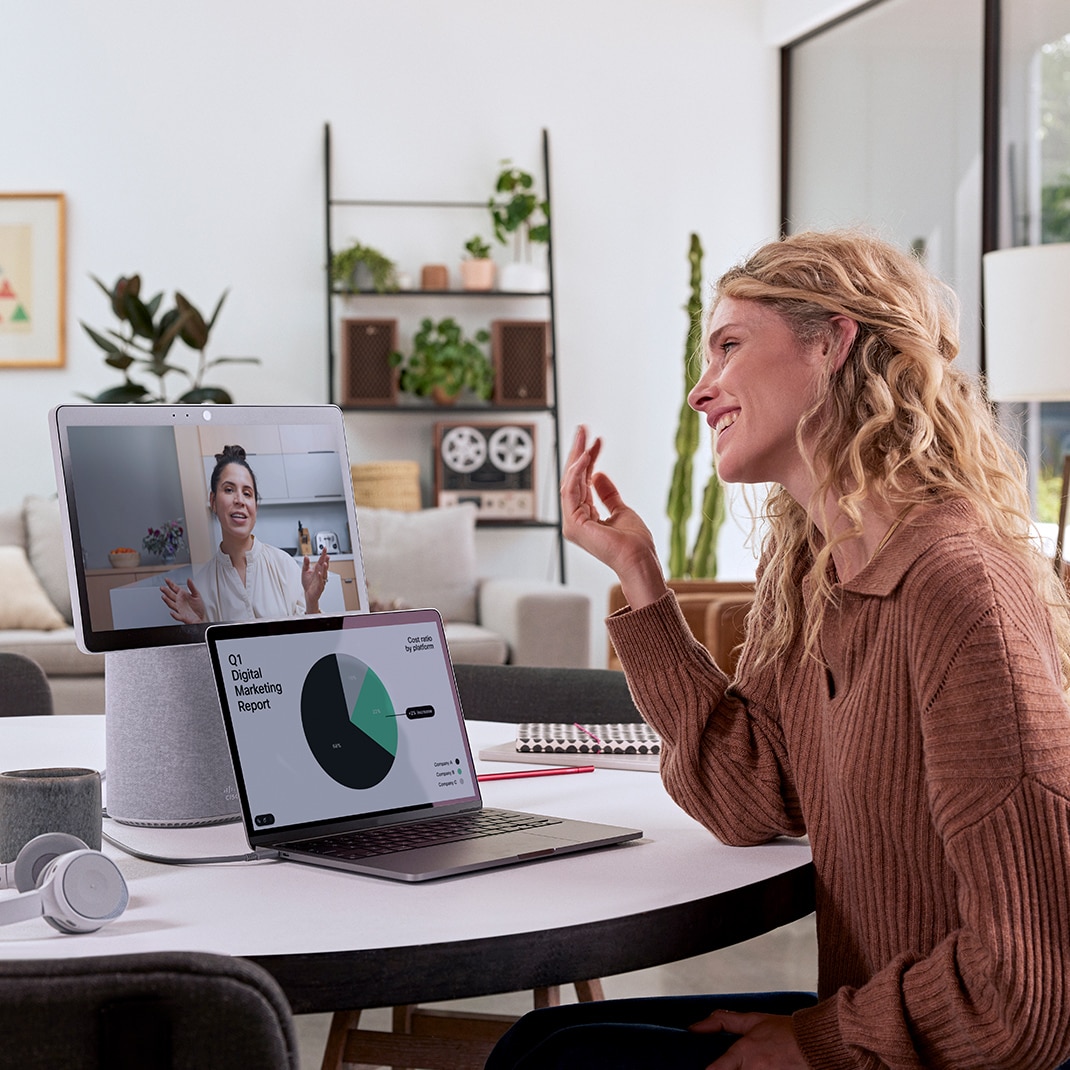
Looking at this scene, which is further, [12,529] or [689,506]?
[689,506]

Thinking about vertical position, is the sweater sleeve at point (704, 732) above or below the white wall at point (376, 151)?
below

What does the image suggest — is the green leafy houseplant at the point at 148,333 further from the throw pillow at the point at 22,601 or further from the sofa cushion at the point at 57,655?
the sofa cushion at the point at 57,655

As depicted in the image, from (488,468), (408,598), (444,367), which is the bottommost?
(408,598)

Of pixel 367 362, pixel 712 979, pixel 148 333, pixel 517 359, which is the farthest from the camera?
pixel 517 359

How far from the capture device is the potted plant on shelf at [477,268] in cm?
561

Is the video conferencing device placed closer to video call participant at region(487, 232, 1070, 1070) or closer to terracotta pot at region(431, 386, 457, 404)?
video call participant at region(487, 232, 1070, 1070)

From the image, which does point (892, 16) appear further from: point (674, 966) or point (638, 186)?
point (674, 966)

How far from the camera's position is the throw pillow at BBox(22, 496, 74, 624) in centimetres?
471

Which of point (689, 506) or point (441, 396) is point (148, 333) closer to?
point (441, 396)

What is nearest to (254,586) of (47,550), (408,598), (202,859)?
(202,859)

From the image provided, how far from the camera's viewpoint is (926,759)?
38.7 inches

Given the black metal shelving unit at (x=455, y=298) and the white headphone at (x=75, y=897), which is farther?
the black metal shelving unit at (x=455, y=298)

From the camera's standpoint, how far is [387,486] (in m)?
5.47

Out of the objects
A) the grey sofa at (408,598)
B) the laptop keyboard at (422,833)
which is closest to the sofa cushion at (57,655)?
the grey sofa at (408,598)
